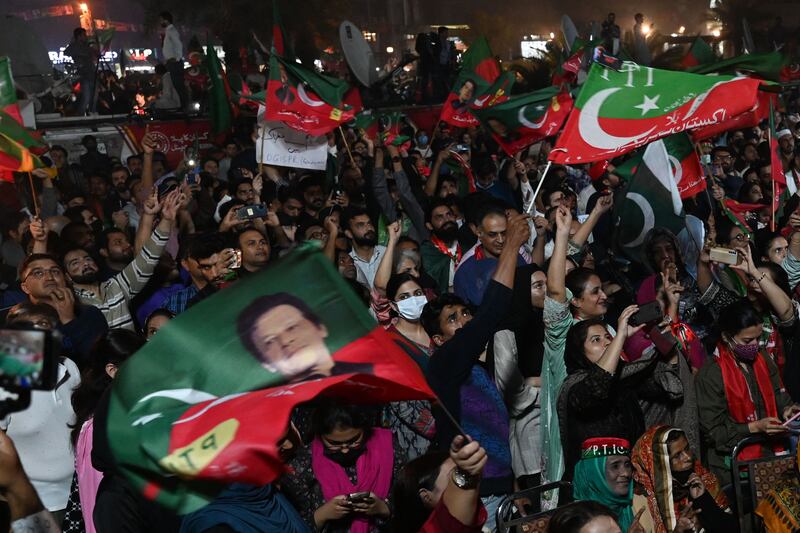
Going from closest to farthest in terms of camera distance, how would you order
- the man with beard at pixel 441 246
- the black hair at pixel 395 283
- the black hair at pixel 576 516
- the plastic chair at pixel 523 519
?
the black hair at pixel 576 516
the plastic chair at pixel 523 519
the black hair at pixel 395 283
the man with beard at pixel 441 246

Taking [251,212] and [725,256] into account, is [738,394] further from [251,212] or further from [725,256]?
[251,212]

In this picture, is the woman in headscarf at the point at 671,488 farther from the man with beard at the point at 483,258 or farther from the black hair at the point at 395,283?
the man with beard at the point at 483,258

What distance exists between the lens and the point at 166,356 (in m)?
2.80

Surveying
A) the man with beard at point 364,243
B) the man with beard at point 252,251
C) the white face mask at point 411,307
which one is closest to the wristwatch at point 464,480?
the white face mask at point 411,307

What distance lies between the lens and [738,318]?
18.8 feet

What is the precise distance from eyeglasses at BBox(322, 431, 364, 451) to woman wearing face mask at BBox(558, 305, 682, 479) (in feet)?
3.65

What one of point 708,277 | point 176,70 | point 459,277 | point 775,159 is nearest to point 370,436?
point 459,277

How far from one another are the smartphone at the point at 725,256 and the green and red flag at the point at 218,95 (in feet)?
22.8

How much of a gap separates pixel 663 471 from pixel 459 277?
2.41 meters

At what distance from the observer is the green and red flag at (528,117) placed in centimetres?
894

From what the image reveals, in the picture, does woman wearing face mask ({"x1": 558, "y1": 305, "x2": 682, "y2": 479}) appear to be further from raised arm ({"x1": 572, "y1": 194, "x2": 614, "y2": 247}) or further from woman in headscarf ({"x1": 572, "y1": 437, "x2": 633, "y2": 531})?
raised arm ({"x1": 572, "y1": 194, "x2": 614, "y2": 247})

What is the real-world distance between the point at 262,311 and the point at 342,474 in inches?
55.4

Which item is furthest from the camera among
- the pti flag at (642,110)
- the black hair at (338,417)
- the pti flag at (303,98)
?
the pti flag at (303,98)

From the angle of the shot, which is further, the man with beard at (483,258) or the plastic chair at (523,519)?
the man with beard at (483,258)
